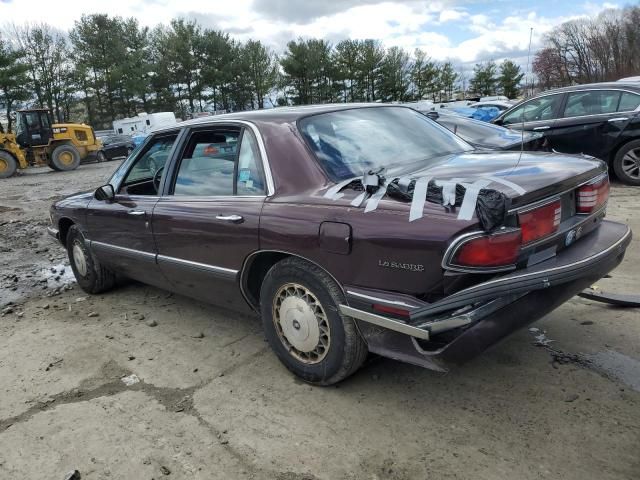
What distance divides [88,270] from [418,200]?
3763 mm

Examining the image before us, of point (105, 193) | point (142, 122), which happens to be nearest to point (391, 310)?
point (105, 193)

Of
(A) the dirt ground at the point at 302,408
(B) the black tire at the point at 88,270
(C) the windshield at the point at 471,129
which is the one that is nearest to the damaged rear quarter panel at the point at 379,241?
(A) the dirt ground at the point at 302,408

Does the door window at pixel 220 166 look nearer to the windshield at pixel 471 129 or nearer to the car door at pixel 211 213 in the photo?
the car door at pixel 211 213

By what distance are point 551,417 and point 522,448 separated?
0.31 metres

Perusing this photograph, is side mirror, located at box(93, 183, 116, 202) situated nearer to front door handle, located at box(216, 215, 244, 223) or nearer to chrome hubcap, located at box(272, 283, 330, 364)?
front door handle, located at box(216, 215, 244, 223)

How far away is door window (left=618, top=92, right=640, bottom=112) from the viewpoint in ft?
25.4

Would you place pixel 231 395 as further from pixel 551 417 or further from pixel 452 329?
pixel 551 417

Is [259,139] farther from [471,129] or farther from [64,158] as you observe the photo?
[64,158]

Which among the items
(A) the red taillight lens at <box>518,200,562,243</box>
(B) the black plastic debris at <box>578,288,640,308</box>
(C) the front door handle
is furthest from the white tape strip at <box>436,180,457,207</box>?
(B) the black plastic debris at <box>578,288,640,308</box>

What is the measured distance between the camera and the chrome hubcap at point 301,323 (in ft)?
9.48

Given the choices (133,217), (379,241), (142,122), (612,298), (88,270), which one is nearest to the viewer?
(379,241)

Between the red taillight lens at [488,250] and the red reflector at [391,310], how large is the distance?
0.34 metres

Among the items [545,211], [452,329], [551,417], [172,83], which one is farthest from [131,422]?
[172,83]

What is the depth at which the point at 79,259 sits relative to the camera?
16.8ft
